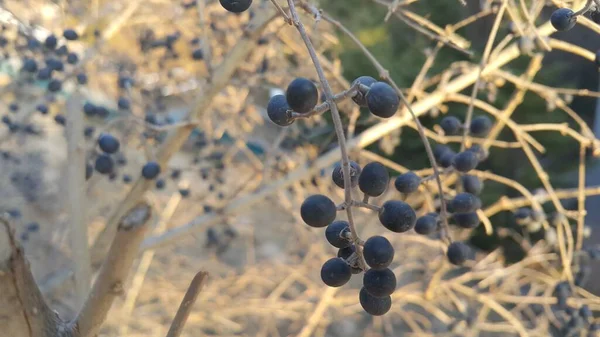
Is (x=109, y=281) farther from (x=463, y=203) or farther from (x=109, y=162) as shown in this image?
(x=109, y=162)

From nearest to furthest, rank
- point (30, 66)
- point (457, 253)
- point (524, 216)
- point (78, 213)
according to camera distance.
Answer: point (457, 253), point (78, 213), point (524, 216), point (30, 66)

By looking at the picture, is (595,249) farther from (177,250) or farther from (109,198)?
(109,198)

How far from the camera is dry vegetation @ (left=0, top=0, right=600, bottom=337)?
4.15 feet

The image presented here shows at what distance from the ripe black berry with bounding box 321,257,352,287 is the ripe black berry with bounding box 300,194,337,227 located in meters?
0.05

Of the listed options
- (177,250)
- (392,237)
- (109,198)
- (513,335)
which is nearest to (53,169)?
(109,198)

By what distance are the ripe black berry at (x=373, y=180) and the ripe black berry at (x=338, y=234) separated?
6 centimetres

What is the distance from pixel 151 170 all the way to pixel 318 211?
91cm

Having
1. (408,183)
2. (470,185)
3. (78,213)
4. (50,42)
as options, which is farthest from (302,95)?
(50,42)

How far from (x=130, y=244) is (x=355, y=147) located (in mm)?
890

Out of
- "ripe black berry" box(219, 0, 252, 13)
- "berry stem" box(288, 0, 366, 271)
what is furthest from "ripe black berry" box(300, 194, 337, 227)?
"ripe black berry" box(219, 0, 252, 13)

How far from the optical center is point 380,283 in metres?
0.63

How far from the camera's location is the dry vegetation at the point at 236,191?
1.26m

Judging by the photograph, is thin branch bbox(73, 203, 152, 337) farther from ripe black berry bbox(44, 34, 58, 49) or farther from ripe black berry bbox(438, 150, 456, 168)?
ripe black berry bbox(44, 34, 58, 49)

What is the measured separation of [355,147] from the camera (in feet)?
5.33
